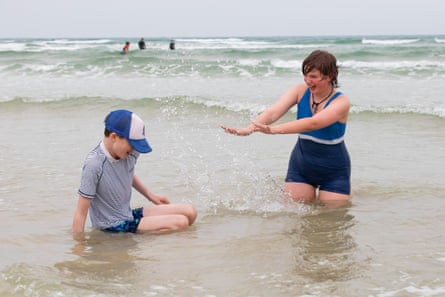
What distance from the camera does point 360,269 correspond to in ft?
13.8

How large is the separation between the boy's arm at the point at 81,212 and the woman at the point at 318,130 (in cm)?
160

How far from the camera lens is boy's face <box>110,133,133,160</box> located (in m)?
4.55

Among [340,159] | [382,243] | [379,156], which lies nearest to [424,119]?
[379,156]

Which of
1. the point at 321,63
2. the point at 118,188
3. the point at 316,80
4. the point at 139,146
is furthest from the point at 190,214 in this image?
the point at 321,63

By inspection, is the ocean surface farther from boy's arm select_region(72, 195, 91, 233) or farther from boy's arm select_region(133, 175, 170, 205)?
boy's arm select_region(133, 175, 170, 205)

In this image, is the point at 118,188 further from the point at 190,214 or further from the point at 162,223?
the point at 190,214

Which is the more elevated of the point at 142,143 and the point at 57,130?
the point at 142,143

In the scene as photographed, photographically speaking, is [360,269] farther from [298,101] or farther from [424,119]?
[424,119]

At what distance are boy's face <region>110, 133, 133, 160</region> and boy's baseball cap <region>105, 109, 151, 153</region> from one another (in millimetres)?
58

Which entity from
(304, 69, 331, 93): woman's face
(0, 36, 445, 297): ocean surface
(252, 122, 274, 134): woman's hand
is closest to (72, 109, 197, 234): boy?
(0, 36, 445, 297): ocean surface

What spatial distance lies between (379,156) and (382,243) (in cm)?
381

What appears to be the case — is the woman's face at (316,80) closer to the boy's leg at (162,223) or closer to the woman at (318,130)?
the woman at (318,130)

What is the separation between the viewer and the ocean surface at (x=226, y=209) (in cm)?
402

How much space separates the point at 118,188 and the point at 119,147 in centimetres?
40
